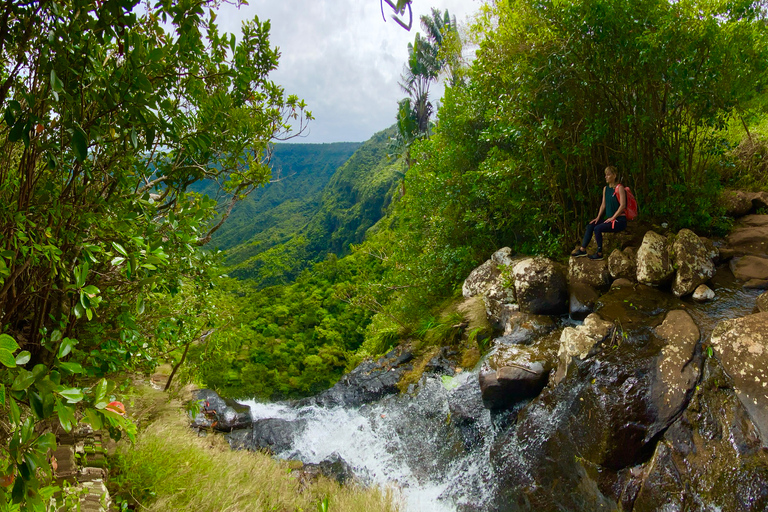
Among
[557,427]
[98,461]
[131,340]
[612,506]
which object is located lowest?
[612,506]

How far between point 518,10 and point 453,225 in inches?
183

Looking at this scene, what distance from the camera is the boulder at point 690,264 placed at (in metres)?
5.21

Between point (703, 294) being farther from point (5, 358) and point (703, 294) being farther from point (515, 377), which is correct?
point (5, 358)

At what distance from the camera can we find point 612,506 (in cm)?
374

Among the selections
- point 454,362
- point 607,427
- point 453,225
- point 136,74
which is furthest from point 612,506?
point 453,225

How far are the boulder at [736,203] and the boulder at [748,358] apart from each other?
A: 11.3 feet

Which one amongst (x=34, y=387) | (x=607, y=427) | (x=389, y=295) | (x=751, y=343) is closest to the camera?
(x=34, y=387)

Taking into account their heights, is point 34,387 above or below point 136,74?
below

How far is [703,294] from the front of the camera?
501cm

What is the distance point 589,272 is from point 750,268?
1920 mm

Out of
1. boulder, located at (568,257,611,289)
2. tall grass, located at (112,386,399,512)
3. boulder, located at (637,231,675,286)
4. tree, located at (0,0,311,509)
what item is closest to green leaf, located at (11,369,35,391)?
tree, located at (0,0,311,509)

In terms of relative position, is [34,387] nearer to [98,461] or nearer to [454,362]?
[98,461]

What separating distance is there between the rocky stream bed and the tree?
4.16 metres

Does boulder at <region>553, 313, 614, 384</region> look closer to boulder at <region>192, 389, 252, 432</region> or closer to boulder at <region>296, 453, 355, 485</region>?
boulder at <region>296, 453, 355, 485</region>
